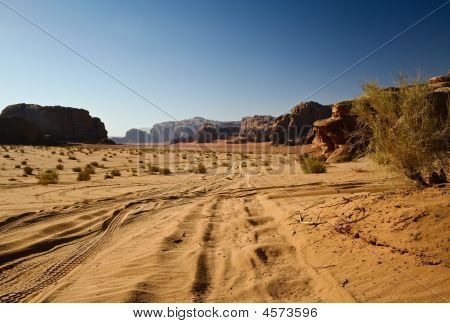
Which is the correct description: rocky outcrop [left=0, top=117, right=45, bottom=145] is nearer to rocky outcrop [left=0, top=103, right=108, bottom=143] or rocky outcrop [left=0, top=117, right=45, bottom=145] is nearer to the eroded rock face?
rocky outcrop [left=0, top=103, right=108, bottom=143]

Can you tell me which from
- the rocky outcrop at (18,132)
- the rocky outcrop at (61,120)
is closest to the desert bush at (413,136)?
the rocky outcrop at (18,132)

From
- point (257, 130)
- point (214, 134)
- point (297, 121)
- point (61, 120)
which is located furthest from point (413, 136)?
point (214, 134)

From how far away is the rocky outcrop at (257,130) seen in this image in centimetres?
8456

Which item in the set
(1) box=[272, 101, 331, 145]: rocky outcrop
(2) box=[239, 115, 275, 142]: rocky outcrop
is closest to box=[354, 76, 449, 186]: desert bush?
Answer: (1) box=[272, 101, 331, 145]: rocky outcrop

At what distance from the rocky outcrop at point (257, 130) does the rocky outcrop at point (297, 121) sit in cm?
331

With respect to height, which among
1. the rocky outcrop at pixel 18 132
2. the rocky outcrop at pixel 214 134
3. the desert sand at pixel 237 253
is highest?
the rocky outcrop at pixel 214 134

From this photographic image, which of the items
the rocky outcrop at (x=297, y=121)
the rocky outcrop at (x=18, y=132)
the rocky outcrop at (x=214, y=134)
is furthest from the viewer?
the rocky outcrop at (x=214, y=134)

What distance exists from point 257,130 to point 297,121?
2003 centimetres

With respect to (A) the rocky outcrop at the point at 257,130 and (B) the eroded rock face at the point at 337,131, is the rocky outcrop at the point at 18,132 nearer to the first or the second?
(A) the rocky outcrop at the point at 257,130

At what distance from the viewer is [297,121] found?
75.4 meters

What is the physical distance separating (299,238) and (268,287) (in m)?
1.49

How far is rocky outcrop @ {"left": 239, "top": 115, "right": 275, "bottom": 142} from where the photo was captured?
8456cm

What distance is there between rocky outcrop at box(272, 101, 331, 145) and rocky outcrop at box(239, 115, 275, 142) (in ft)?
10.9

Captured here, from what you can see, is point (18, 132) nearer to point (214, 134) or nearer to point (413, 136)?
point (214, 134)
